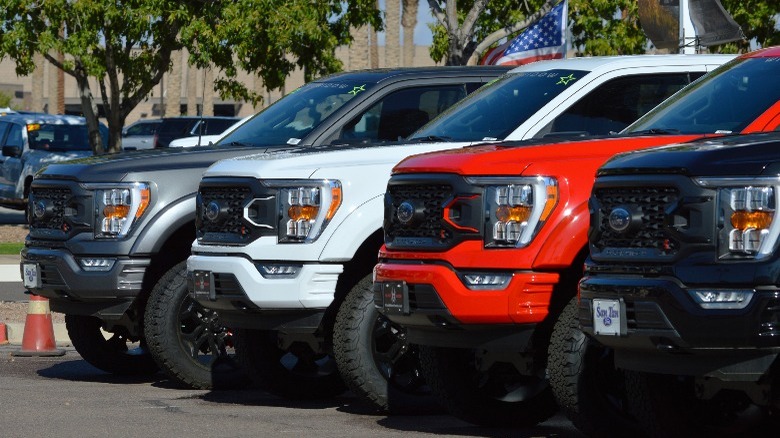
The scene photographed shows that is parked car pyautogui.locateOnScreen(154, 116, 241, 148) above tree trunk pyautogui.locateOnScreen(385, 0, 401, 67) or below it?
below

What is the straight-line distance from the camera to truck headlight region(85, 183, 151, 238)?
437 inches

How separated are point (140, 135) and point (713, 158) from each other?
134 feet

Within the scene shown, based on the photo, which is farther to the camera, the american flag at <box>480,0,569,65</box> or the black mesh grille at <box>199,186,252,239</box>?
the american flag at <box>480,0,569,65</box>

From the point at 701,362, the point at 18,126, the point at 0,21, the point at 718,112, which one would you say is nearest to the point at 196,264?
the point at 718,112

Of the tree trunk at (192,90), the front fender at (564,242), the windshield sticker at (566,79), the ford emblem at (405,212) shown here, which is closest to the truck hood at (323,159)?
the windshield sticker at (566,79)

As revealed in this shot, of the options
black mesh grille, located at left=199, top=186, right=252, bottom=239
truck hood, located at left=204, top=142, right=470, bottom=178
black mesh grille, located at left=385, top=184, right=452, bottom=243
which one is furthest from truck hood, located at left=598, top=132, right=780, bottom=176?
black mesh grille, located at left=199, top=186, right=252, bottom=239

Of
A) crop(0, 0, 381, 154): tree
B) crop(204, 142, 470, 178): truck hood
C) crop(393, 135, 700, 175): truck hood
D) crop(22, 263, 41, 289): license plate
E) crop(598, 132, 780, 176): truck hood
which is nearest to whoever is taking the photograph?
crop(598, 132, 780, 176): truck hood

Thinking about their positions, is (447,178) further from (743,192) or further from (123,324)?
(123,324)

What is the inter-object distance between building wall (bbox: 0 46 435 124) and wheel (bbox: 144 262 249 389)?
139ft

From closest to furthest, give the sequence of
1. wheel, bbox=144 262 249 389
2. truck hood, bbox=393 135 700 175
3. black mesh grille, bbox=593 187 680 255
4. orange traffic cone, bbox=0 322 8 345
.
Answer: black mesh grille, bbox=593 187 680 255 → truck hood, bbox=393 135 700 175 → wheel, bbox=144 262 249 389 → orange traffic cone, bbox=0 322 8 345

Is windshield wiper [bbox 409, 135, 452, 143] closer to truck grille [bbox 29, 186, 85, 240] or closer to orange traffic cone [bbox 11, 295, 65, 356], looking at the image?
truck grille [bbox 29, 186, 85, 240]

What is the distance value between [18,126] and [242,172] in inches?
863

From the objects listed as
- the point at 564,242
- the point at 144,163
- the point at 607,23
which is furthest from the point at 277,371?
the point at 607,23

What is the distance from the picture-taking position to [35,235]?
37.7 feet
